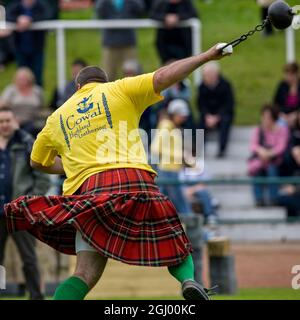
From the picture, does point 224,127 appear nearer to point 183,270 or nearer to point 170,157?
point 170,157

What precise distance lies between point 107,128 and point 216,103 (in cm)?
867

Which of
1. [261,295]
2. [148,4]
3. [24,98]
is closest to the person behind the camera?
[261,295]

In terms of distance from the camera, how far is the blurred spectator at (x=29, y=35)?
16.8 metres

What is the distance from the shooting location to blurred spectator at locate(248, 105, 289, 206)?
15.5m

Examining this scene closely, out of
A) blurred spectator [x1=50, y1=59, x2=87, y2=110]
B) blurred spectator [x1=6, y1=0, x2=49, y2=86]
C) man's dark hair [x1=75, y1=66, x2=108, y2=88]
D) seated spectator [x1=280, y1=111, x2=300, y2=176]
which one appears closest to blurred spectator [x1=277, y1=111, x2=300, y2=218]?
seated spectator [x1=280, y1=111, x2=300, y2=176]

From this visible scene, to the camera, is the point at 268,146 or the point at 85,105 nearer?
the point at 85,105

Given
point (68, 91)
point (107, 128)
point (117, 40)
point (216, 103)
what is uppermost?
point (117, 40)

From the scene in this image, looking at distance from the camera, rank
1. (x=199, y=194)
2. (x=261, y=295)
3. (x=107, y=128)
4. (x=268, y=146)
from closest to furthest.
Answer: (x=107, y=128) < (x=261, y=295) < (x=199, y=194) < (x=268, y=146)

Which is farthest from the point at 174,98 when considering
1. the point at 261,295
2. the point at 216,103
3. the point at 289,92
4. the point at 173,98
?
the point at 261,295

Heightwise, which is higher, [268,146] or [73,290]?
[268,146]

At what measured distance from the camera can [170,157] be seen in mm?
14055

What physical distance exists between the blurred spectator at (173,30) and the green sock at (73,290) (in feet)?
30.9

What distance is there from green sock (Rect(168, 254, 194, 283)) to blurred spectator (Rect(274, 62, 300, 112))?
870cm

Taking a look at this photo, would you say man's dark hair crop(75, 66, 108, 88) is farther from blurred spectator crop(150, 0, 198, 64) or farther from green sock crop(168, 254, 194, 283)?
blurred spectator crop(150, 0, 198, 64)
